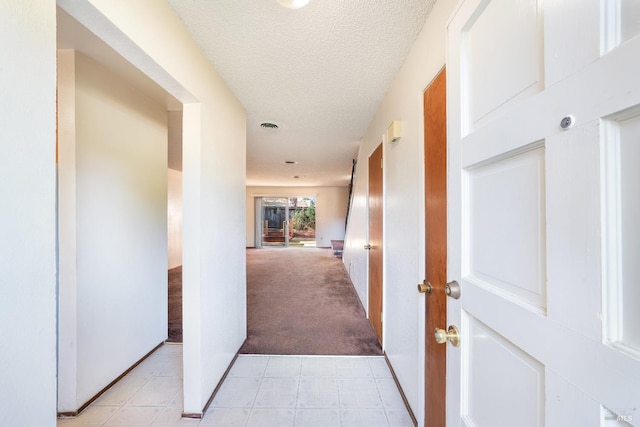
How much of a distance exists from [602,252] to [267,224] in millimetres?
9297

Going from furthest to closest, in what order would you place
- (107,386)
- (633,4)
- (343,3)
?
(107,386) < (343,3) < (633,4)

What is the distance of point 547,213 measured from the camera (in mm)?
473

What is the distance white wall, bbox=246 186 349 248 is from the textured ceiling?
598cm

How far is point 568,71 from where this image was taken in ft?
1.40

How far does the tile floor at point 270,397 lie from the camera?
1510mm

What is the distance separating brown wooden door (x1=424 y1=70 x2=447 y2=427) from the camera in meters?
1.15

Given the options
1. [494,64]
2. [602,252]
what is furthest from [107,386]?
[494,64]

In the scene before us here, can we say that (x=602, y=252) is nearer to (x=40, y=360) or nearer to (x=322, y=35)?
(x=40, y=360)

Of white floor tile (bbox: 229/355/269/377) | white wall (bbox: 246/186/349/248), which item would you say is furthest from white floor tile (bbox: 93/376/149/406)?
white wall (bbox: 246/186/349/248)

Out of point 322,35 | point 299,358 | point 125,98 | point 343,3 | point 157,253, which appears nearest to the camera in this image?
Result: point 343,3

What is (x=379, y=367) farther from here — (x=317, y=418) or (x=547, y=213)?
(x=547, y=213)

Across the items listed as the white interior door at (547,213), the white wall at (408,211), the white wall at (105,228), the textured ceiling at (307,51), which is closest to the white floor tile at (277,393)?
the white wall at (408,211)

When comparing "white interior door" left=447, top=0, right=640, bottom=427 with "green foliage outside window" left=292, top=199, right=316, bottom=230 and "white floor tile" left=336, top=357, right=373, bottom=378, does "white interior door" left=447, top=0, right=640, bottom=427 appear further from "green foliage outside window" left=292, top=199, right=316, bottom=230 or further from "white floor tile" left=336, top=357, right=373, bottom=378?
"green foliage outside window" left=292, top=199, right=316, bottom=230

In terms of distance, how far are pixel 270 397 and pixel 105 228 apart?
1627 mm
